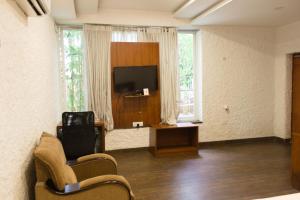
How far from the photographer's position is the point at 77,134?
3838 mm

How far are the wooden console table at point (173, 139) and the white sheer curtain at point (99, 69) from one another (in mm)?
954

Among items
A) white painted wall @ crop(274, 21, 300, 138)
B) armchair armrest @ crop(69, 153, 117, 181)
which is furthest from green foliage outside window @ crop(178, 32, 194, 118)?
armchair armrest @ crop(69, 153, 117, 181)

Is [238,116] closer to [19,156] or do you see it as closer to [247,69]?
[247,69]

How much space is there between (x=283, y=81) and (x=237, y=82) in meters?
1.02

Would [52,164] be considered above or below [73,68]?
below

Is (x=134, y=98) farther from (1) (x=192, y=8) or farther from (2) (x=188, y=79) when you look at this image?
(1) (x=192, y=8)

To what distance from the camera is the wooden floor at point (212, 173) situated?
3322 mm

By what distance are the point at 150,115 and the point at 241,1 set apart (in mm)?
2660

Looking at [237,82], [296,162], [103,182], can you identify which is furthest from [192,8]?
[103,182]

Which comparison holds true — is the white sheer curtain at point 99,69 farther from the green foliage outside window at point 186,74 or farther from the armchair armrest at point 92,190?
the armchair armrest at point 92,190

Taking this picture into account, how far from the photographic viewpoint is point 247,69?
5.79 m

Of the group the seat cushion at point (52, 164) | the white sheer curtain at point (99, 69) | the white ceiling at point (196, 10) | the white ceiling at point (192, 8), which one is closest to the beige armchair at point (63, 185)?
the seat cushion at point (52, 164)

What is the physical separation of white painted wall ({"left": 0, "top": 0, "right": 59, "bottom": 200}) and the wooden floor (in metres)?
1.59

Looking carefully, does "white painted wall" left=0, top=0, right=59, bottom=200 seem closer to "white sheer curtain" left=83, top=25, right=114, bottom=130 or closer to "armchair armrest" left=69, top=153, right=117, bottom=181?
"armchair armrest" left=69, top=153, right=117, bottom=181
